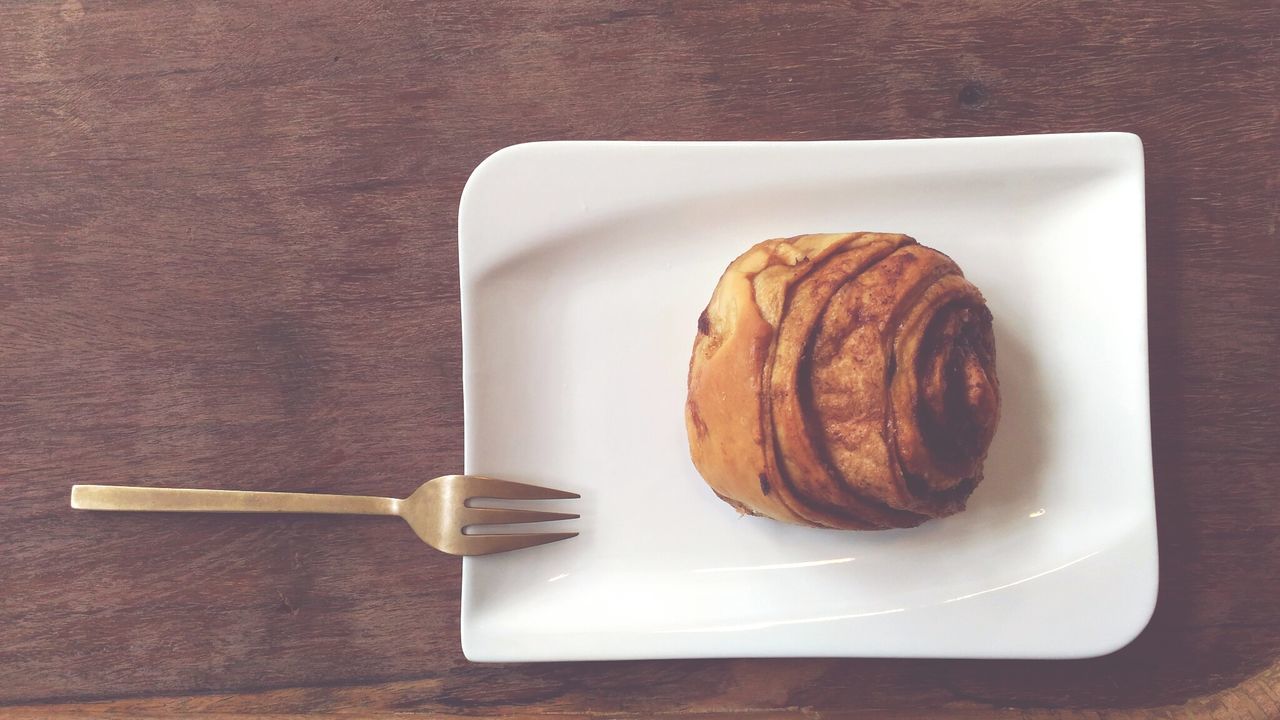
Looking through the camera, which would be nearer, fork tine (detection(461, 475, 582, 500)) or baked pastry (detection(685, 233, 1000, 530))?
baked pastry (detection(685, 233, 1000, 530))

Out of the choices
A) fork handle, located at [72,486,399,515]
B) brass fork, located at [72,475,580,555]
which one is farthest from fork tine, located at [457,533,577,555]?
fork handle, located at [72,486,399,515]

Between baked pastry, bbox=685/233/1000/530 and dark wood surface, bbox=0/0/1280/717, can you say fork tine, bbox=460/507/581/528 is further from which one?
baked pastry, bbox=685/233/1000/530

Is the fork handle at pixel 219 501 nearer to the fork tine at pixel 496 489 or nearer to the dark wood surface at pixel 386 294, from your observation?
the dark wood surface at pixel 386 294

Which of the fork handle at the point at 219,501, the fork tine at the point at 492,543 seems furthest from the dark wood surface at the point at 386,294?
the fork tine at the point at 492,543

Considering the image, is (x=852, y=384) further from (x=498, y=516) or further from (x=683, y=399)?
(x=498, y=516)

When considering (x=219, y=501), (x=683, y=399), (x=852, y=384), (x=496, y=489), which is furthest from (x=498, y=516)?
(x=852, y=384)
